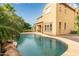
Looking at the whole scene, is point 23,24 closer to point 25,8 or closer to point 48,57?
point 25,8

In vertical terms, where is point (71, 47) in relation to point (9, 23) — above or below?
below

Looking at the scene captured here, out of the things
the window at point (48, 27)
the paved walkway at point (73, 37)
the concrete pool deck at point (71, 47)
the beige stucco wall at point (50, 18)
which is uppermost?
the beige stucco wall at point (50, 18)

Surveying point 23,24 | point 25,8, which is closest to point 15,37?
point 23,24

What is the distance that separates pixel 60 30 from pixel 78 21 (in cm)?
46

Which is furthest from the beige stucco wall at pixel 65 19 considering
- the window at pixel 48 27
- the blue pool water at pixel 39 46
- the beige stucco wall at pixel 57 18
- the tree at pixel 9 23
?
the tree at pixel 9 23

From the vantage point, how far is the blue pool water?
154 inches

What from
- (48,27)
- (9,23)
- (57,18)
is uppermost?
(57,18)

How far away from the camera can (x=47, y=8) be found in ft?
13.3

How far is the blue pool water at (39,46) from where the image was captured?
12.9 feet

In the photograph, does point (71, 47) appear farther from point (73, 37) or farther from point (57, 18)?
point (57, 18)

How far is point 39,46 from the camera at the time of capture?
4098 mm

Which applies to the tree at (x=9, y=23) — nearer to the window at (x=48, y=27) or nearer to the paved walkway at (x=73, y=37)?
the window at (x=48, y=27)

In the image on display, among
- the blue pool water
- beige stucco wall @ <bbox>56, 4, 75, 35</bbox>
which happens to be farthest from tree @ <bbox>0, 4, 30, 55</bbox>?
beige stucco wall @ <bbox>56, 4, 75, 35</bbox>

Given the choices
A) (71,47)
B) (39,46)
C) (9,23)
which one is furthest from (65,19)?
(9,23)
